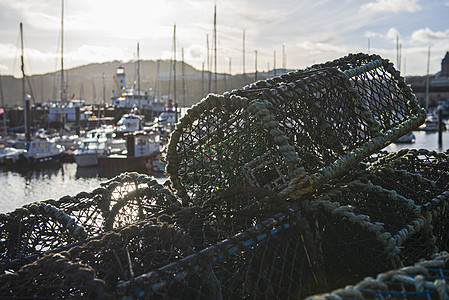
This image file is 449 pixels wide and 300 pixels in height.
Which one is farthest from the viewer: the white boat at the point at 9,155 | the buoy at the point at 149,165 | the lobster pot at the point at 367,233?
the white boat at the point at 9,155

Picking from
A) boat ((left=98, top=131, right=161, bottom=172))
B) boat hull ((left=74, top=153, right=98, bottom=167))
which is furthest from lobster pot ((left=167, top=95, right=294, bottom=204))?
boat hull ((left=74, top=153, right=98, bottom=167))

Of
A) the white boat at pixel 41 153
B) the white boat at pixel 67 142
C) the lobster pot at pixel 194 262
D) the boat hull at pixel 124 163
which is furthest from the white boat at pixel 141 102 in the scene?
the lobster pot at pixel 194 262

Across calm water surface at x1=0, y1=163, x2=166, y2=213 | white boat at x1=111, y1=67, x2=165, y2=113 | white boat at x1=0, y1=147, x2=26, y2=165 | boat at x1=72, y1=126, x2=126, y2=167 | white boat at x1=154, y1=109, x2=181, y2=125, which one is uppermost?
white boat at x1=111, y1=67, x2=165, y2=113

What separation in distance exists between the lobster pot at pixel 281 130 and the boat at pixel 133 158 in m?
15.0

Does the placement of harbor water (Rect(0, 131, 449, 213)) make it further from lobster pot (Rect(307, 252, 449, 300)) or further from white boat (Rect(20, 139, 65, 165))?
lobster pot (Rect(307, 252, 449, 300))

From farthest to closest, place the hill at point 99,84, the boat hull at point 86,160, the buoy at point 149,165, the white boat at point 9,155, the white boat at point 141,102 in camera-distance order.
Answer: the hill at point 99,84 → the white boat at point 141,102 → the white boat at point 9,155 → the boat hull at point 86,160 → the buoy at point 149,165

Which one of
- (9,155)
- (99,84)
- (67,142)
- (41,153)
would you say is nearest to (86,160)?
(41,153)

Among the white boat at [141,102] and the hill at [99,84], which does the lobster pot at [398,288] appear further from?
the hill at [99,84]

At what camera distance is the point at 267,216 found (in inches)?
88.0

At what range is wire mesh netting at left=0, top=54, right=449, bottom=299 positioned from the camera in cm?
179

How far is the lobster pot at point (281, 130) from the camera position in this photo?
2674 mm

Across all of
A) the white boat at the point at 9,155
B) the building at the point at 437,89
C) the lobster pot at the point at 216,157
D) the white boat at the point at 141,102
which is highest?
the building at the point at 437,89

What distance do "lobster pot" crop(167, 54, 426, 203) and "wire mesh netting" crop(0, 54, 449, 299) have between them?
0.04ft

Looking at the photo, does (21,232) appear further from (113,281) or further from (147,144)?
(147,144)
